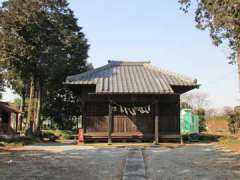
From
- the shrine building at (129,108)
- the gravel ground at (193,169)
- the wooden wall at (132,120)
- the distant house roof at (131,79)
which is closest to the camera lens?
the gravel ground at (193,169)

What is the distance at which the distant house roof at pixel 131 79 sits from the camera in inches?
888

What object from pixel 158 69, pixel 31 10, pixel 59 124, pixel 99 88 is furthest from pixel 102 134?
pixel 59 124

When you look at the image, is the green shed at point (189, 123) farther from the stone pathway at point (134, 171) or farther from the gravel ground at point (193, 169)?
the stone pathway at point (134, 171)

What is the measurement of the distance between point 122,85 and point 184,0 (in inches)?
437

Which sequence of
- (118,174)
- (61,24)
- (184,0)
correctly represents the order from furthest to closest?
(61,24) < (184,0) < (118,174)

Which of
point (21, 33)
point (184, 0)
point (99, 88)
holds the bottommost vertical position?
point (99, 88)

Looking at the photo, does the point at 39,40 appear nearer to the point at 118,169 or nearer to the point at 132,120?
the point at 132,120

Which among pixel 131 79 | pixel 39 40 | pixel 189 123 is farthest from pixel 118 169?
pixel 189 123

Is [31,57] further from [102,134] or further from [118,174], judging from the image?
[118,174]

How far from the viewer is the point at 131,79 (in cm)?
2445

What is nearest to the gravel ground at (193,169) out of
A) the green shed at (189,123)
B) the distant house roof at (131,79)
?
the distant house roof at (131,79)

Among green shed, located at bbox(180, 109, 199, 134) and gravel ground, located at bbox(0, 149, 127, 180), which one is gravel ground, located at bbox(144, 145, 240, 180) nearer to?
gravel ground, located at bbox(0, 149, 127, 180)

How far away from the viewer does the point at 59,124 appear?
40.3 metres

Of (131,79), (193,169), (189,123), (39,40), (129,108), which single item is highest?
(39,40)
